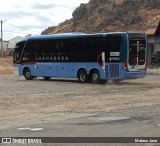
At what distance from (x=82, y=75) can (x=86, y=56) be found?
1455 mm

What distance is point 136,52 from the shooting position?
2791 centimetres

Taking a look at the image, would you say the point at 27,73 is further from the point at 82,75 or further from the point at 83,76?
the point at 83,76

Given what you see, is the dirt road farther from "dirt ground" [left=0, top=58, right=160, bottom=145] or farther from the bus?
the bus

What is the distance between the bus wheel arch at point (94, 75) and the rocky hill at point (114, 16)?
4604 cm

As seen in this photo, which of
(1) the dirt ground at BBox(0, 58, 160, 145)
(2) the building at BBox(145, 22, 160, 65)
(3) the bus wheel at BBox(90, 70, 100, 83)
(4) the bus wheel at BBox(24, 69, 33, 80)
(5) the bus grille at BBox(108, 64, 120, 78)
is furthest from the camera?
(2) the building at BBox(145, 22, 160, 65)

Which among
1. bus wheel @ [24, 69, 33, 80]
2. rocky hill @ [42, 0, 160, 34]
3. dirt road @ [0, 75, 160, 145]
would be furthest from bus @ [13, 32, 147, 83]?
rocky hill @ [42, 0, 160, 34]

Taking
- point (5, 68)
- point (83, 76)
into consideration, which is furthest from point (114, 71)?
point (5, 68)

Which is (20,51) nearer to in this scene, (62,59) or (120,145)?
(62,59)

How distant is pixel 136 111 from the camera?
48.7 ft

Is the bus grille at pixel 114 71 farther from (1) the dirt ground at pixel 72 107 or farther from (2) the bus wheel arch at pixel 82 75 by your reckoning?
(1) the dirt ground at pixel 72 107

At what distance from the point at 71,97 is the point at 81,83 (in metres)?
9.58

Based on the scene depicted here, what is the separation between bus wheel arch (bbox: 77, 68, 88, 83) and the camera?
29612 millimetres

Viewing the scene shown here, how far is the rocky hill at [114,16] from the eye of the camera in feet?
263

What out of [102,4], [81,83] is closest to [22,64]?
[81,83]
